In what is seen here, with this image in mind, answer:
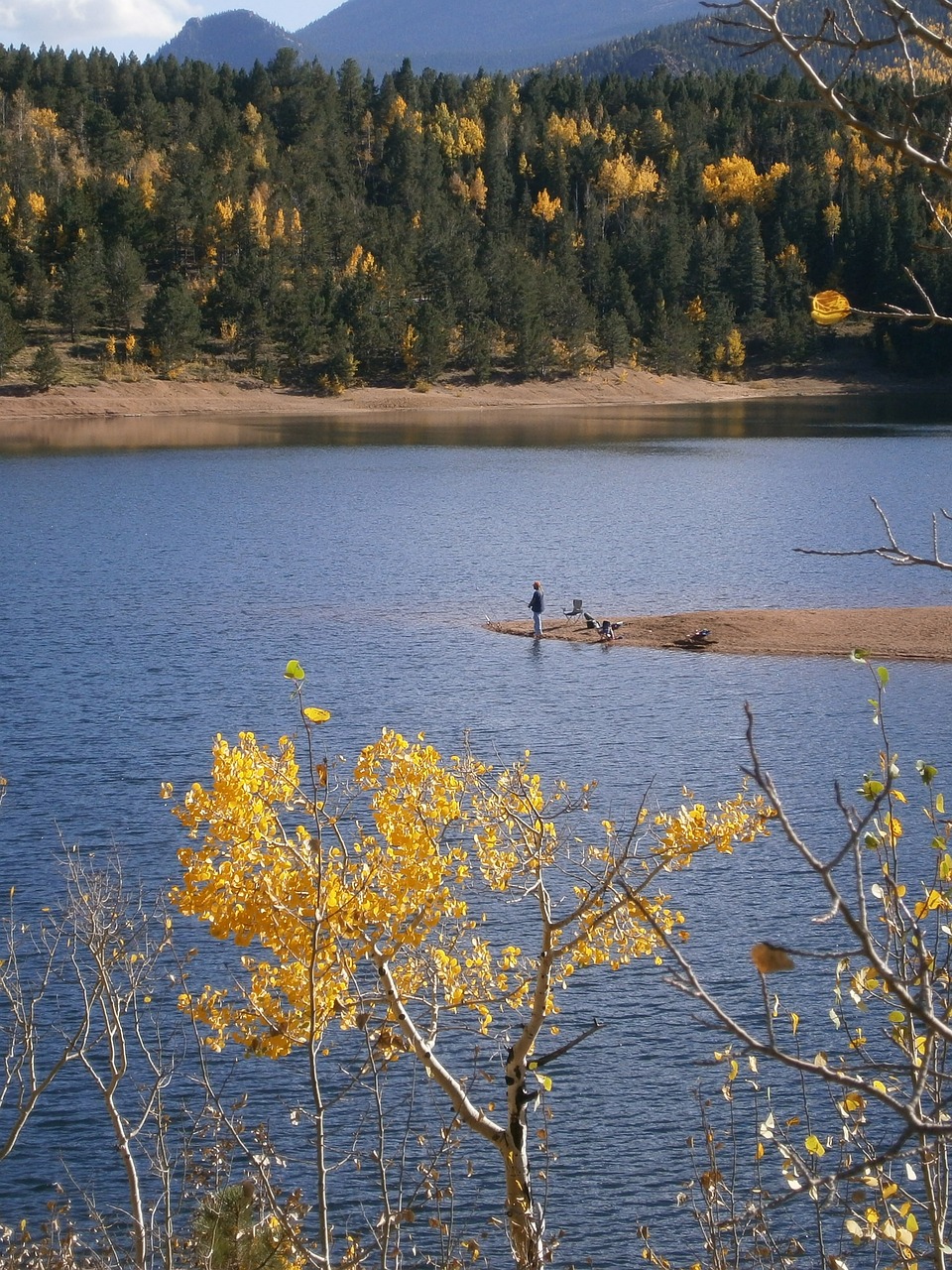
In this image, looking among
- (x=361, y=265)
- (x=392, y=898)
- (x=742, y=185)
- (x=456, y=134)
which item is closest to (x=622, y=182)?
(x=742, y=185)

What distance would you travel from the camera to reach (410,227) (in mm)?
158000

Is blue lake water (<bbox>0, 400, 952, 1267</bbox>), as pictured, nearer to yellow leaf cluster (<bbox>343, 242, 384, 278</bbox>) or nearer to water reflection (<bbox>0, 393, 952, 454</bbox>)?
water reflection (<bbox>0, 393, 952, 454</bbox>)

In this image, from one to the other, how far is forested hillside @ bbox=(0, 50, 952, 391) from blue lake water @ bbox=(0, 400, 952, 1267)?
44.5 m

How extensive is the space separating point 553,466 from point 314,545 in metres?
29.7

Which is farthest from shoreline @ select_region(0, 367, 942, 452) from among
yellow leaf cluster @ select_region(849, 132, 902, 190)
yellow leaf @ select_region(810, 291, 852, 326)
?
yellow leaf @ select_region(810, 291, 852, 326)

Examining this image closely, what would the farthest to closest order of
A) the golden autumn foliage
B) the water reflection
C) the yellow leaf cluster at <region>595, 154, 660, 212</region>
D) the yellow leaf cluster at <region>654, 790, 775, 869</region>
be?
1. the yellow leaf cluster at <region>595, 154, 660, 212</region>
2. the water reflection
3. the yellow leaf cluster at <region>654, 790, 775, 869</region>
4. the golden autumn foliage

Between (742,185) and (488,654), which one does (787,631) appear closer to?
(488,654)

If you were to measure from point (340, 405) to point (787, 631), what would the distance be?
3511 inches

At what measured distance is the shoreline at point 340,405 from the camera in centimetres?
10488

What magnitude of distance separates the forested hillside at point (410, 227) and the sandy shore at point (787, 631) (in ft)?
264

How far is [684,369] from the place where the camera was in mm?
145750

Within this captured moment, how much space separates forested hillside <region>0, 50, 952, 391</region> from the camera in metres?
129

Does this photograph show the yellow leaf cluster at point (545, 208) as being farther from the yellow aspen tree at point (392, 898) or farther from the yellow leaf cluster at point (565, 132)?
the yellow aspen tree at point (392, 898)

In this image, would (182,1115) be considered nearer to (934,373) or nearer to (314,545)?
(314,545)
